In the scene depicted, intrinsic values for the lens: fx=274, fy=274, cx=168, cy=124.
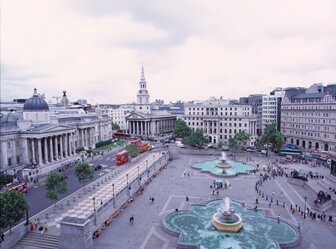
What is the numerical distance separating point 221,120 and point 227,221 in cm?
8152

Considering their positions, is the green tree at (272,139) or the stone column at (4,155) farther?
the green tree at (272,139)

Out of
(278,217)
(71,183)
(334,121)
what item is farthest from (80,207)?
(334,121)

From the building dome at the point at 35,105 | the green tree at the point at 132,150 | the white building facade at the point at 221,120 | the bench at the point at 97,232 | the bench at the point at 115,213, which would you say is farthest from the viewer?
the white building facade at the point at 221,120

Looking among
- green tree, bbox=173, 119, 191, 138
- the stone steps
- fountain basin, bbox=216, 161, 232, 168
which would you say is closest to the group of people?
the stone steps

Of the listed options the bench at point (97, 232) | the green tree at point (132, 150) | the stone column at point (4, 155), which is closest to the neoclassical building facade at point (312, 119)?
the green tree at point (132, 150)

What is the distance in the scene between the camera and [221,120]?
115625 millimetres

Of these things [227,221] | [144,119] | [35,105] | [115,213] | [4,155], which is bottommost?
[115,213]

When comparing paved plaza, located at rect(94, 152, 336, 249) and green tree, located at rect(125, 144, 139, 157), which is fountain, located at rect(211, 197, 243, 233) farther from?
green tree, located at rect(125, 144, 139, 157)

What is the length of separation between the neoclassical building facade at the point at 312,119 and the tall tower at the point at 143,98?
66.0 metres

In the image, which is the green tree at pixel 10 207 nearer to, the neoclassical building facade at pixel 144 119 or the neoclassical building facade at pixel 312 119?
the neoclassical building facade at pixel 312 119

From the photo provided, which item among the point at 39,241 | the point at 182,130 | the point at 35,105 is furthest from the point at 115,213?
the point at 182,130

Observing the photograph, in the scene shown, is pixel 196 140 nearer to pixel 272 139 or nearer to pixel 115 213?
pixel 272 139

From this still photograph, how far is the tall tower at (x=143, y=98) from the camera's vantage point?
14312cm

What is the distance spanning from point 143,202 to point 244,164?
127 feet
